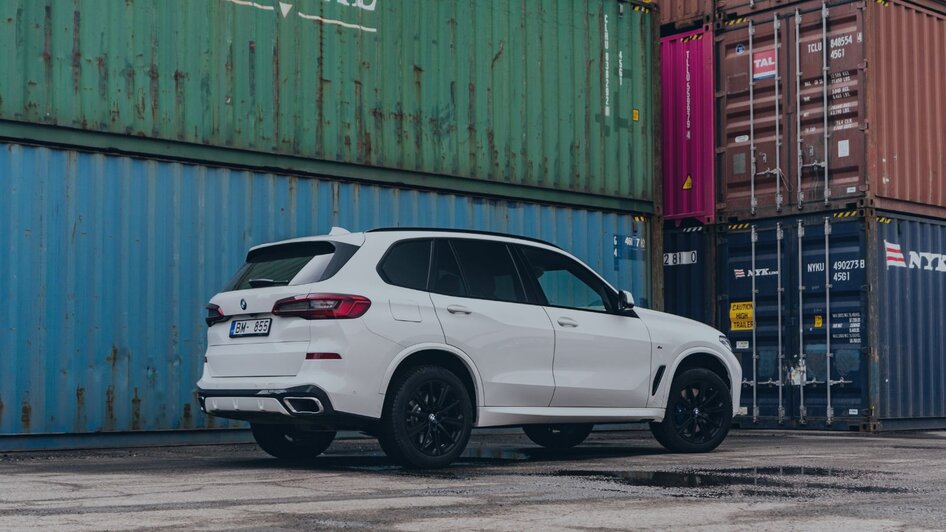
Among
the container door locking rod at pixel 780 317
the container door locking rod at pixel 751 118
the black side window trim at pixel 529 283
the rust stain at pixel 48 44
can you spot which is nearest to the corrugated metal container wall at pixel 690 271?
the container door locking rod at pixel 751 118

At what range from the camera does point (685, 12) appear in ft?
53.3

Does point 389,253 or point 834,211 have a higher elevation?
point 834,211

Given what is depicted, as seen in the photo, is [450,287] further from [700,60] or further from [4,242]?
[700,60]

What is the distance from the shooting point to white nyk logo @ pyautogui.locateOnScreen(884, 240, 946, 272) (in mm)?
14344

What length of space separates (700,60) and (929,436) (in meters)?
5.59

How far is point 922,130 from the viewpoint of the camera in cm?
1503

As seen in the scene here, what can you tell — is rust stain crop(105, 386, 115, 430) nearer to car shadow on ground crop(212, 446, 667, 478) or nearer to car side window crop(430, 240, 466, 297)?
car shadow on ground crop(212, 446, 667, 478)

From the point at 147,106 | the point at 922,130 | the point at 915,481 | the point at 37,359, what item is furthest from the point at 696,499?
the point at 922,130

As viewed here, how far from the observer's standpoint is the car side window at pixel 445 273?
323 inches

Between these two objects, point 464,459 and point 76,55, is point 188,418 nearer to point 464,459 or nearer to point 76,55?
point 464,459

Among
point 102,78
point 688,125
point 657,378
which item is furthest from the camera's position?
point 688,125

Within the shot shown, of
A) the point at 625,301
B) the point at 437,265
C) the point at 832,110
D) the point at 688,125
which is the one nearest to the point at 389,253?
the point at 437,265

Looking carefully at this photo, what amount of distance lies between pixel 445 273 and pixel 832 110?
793cm

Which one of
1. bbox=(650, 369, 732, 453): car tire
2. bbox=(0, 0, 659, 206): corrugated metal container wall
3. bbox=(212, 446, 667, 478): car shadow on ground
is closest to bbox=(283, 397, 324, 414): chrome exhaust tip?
bbox=(212, 446, 667, 478): car shadow on ground
